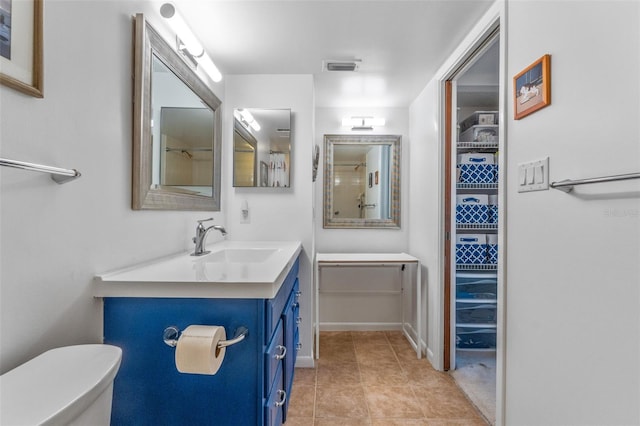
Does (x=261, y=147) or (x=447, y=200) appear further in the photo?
(x=261, y=147)

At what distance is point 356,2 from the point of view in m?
1.54

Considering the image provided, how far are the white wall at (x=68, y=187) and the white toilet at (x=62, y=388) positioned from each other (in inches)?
4.5

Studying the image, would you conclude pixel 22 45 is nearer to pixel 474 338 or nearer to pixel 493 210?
pixel 493 210

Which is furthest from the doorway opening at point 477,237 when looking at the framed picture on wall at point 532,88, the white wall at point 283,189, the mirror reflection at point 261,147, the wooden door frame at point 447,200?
the mirror reflection at point 261,147

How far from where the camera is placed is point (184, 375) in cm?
99

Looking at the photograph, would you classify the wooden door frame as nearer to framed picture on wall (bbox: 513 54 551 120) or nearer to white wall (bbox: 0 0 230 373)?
framed picture on wall (bbox: 513 54 551 120)

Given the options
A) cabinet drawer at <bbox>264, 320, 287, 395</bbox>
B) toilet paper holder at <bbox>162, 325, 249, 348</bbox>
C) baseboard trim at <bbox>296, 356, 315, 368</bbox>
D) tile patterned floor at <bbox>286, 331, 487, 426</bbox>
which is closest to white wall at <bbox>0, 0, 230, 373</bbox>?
toilet paper holder at <bbox>162, 325, 249, 348</bbox>

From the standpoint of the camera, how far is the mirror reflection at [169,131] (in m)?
1.25

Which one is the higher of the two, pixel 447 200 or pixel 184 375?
pixel 447 200

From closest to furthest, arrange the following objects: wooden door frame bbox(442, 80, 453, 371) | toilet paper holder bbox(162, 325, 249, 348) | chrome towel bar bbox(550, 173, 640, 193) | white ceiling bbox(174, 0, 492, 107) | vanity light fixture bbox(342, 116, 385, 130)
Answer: chrome towel bar bbox(550, 173, 640, 193), toilet paper holder bbox(162, 325, 249, 348), white ceiling bbox(174, 0, 492, 107), wooden door frame bbox(442, 80, 453, 371), vanity light fixture bbox(342, 116, 385, 130)

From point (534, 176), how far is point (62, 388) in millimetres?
1594

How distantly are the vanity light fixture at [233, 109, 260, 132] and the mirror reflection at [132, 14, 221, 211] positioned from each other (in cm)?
25

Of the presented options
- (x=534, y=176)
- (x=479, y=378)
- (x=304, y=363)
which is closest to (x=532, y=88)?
(x=534, y=176)

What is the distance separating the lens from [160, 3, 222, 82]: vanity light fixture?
4.05ft
